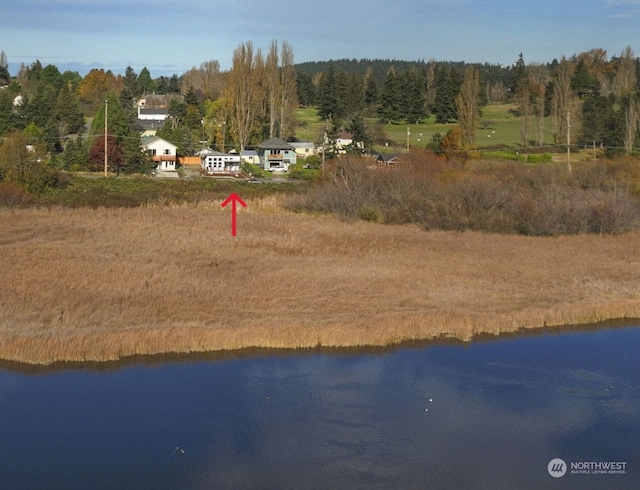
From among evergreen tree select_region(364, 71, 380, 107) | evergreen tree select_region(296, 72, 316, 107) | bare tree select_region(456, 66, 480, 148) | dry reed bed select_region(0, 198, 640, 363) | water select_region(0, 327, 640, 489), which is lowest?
water select_region(0, 327, 640, 489)

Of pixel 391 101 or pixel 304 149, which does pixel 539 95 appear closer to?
pixel 391 101

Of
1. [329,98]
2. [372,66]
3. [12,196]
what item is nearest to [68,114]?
[329,98]

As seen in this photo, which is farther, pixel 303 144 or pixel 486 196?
pixel 303 144

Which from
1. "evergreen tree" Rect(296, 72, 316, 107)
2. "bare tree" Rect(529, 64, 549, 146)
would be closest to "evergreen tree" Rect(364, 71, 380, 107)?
"evergreen tree" Rect(296, 72, 316, 107)

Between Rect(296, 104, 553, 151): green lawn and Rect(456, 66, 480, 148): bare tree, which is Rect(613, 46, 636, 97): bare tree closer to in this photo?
Rect(296, 104, 553, 151): green lawn

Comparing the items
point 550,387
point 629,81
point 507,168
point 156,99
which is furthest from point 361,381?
point 156,99

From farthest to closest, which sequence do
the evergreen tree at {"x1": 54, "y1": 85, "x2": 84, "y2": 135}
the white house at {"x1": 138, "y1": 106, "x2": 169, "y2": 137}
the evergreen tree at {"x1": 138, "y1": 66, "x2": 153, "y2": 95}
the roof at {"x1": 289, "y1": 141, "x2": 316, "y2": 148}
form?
1. the evergreen tree at {"x1": 138, "y1": 66, "x2": 153, "y2": 95}
2. the white house at {"x1": 138, "y1": 106, "x2": 169, "y2": 137}
3. the evergreen tree at {"x1": 54, "y1": 85, "x2": 84, "y2": 135}
4. the roof at {"x1": 289, "y1": 141, "x2": 316, "y2": 148}
